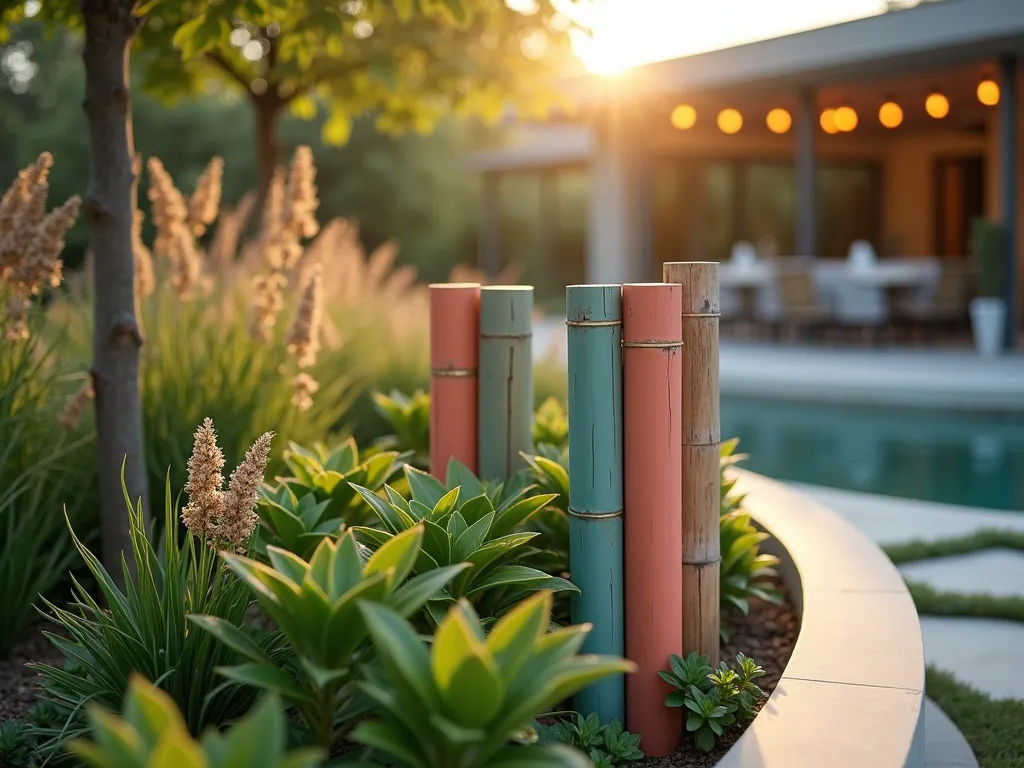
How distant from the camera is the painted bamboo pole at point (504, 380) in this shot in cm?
279

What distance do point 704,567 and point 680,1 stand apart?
867 centimetres

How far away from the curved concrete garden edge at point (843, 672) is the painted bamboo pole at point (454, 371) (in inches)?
38.4

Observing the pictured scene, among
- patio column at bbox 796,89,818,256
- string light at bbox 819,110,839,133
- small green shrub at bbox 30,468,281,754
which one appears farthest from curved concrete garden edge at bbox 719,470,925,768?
string light at bbox 819,110,839,133

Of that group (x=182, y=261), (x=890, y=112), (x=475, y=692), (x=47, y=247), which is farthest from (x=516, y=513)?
(x=890, y=112)

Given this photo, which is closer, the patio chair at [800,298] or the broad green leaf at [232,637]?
the broad green leaf at [232,637]

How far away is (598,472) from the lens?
2.30 meters

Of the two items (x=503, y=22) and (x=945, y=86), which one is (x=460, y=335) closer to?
(x=503, y=22)

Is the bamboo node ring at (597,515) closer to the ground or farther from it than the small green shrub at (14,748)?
farther from it

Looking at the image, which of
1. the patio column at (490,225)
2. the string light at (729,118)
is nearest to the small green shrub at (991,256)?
the string light at (729,118)

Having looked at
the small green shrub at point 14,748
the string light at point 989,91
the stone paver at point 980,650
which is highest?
the string light at point 989,91

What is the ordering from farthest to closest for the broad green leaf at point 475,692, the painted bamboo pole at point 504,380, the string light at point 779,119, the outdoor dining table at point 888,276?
the string light at point 779,119
the outdoor dining table at point 888,276
the painted bamboo pole at point 504,380
the broad green leaf at point 475,692

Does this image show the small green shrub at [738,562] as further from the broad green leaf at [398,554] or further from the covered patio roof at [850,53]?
the covered patio roof at [850,53]

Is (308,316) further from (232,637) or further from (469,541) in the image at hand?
(232,637)

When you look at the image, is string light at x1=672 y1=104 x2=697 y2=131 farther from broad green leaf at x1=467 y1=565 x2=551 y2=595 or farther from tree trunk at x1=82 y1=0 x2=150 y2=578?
broad green leaf at x1=467 y1=565 x2=551 y2=595
